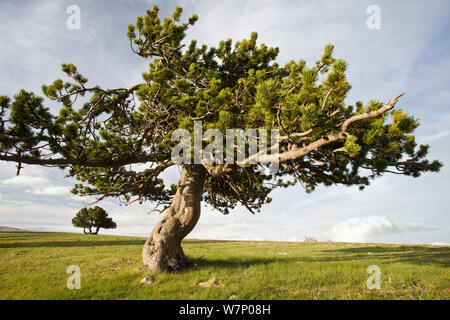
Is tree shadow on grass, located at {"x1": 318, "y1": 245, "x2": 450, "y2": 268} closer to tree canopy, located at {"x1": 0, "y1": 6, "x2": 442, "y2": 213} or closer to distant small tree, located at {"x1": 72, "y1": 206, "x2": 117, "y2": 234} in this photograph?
tree canopy, located at {"x1": 0, "y1": 6, "x2": 442, "y2": 213}

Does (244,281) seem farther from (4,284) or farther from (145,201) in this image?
(145,201)

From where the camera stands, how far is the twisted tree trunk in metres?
6.98

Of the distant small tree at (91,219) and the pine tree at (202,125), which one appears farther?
the distant small tree at (91,219)

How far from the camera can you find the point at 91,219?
148 feet

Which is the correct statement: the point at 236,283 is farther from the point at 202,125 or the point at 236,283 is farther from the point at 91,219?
the point at 91,219

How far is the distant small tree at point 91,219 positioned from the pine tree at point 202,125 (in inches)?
1638

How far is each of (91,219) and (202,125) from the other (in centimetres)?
4979

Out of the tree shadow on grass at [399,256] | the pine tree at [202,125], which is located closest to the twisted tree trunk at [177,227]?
the pine tree at [202,125]

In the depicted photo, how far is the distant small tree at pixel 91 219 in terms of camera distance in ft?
146

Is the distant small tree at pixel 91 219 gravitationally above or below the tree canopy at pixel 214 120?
below

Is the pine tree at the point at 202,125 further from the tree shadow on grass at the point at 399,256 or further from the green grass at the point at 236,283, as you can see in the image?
the tree shadow on grass at the point at 399,256

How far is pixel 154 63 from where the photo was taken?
9367 millimetres
